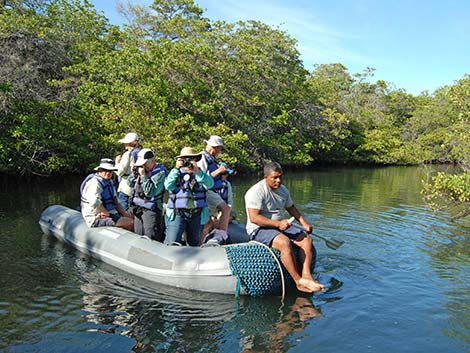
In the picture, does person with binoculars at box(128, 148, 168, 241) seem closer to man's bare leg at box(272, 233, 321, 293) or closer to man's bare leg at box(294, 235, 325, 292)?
man's bare leg at box(272, 233, 321, 293)

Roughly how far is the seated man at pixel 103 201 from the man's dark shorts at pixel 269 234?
102 inches

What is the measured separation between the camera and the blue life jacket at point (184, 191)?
20.0ft

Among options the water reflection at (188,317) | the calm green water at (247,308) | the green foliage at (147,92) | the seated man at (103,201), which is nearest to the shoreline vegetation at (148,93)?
the green foliage at (147,92)

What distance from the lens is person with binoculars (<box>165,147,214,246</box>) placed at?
6.07m

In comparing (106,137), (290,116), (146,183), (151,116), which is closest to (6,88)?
(106,137)

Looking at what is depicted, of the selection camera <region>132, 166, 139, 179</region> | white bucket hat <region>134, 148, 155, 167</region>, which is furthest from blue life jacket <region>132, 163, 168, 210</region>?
white bucket hat <region>134, 148, 155, 167</region>

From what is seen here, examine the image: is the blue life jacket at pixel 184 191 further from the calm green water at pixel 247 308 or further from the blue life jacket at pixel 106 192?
the blue life jacket at pixel 106 192

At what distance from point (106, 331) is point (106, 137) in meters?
14.0

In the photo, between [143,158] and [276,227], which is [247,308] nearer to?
[276,227]

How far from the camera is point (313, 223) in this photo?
10.2 m

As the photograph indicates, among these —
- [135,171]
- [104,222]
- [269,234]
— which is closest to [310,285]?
[269,234]

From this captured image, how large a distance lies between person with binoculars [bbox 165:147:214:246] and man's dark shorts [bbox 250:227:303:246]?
3.02 ft

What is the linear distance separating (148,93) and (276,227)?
13.4 meters

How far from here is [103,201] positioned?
723 centimetres
